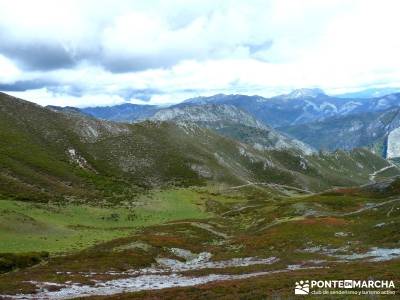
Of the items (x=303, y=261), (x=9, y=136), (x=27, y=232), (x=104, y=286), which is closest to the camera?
(x=104, y=286)

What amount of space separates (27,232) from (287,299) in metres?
57.4

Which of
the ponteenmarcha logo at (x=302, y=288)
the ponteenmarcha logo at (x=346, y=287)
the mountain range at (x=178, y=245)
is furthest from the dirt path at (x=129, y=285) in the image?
the ponteenmarcha logo at (x=346, y=287)

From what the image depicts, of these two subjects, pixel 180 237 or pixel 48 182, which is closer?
pixel 180 237

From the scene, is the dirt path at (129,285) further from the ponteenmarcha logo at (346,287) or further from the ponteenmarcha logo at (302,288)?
the ponteenmarcha logo at (346,287)

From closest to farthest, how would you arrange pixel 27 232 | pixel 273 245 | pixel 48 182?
pixel 273 245, pixel 27 232, pixel 48 182

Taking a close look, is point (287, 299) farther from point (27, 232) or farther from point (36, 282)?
point (27, 232)

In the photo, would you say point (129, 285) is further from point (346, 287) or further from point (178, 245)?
point (178, 245)

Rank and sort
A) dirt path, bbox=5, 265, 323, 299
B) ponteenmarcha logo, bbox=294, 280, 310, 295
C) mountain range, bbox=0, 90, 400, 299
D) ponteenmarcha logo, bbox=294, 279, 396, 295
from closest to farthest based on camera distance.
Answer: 1. ponteenmarcha logo, bbox=294, 279, 396, 295
2. ponteenmarcha logo, bbox=294, 280, 310, 295
3. dirt path, bbox=5, 265, 323, 299
4. mountain range, bbox=0, 90, 400, 299

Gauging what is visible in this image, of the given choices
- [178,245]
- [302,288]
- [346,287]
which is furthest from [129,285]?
[178,245]

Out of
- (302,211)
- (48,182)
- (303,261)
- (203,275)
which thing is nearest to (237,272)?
(203,275)

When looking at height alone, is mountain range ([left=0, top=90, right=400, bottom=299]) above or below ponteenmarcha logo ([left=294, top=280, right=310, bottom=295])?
below

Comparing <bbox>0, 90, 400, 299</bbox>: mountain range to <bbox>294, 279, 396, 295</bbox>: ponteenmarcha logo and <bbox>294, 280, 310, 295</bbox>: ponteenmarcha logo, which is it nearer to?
<bbox>294, 280, 310, 295</bbox>: ponteenmarcha logo

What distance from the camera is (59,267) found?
55844 mm

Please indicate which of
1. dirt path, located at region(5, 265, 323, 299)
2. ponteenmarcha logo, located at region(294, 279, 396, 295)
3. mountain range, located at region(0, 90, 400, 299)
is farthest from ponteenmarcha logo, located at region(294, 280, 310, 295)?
dirt path, located at region(5, 265, 323, 299)
